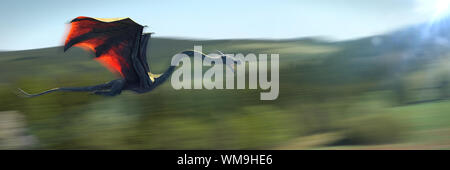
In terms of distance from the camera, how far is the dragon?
8.54 feet

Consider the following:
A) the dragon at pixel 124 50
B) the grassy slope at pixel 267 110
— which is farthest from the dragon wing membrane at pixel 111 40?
the grassy slope at pixel 267 110

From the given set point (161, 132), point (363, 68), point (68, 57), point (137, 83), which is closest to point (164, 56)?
point (68, 57)

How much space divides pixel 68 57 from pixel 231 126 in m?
20.7

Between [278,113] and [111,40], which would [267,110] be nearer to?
[278,113]

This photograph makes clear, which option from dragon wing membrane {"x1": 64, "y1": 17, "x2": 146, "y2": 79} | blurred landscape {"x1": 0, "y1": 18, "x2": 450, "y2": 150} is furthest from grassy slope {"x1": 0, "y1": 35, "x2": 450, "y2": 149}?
dragon wing membrane {"x1": 64, "y1": 17, "x2": 146, "y2": 79}

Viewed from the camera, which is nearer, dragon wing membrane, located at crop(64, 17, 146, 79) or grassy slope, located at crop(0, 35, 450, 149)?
dragon wing membrane, located at crop(64, 17, 146, 79)

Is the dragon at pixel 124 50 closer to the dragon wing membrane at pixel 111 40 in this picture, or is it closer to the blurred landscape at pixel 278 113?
the dragon wing membrane at pixel 111 40

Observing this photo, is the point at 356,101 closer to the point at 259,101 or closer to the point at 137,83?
the point at 259,101

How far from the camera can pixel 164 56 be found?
74.1 feet

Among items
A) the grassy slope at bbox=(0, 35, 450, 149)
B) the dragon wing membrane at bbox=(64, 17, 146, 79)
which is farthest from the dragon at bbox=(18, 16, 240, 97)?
the grassy slope at bbox=(0, 35, 450, 149)

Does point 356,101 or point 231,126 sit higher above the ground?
point 356,101

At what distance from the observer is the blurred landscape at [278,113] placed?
686 cm

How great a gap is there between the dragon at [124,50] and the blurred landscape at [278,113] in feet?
2.38

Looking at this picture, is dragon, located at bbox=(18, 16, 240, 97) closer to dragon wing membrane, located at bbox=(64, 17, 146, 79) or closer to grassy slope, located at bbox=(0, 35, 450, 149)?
dragon wing membrane, located at bbox=(64, 17, 146, 79)
